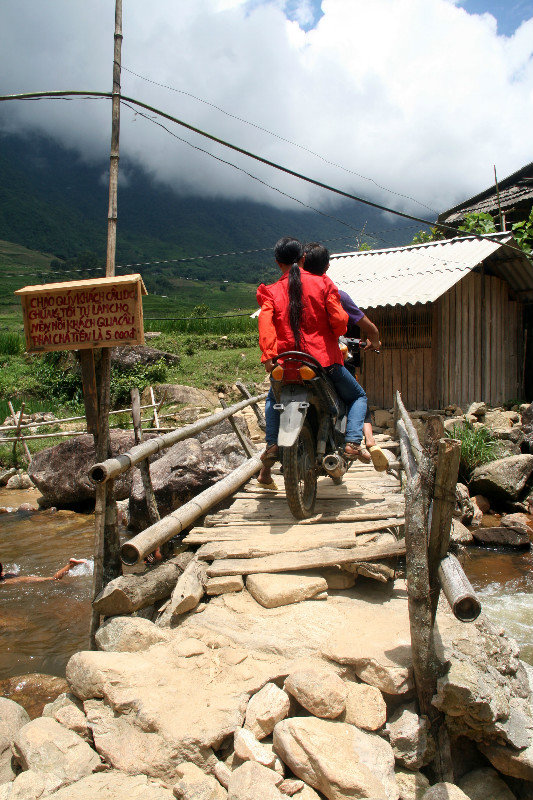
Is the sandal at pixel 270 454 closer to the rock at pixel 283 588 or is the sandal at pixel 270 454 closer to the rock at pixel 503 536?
the rock at pixel 283 588

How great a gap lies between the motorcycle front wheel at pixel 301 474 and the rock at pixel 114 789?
7.38ft

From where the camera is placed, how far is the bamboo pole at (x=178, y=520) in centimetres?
362

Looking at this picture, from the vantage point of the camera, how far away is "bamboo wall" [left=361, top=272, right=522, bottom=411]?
33.5ft

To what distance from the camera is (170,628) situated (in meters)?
3.46

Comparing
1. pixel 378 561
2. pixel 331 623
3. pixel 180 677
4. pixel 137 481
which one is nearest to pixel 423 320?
pixel 137 481

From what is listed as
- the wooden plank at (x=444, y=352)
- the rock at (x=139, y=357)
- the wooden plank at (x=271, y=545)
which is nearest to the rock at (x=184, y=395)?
the rock at (x=139, y=357)

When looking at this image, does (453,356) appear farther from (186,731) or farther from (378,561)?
(186,731)

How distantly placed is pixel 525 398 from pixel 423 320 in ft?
11.9

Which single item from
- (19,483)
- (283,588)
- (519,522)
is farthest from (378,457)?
(19,483)

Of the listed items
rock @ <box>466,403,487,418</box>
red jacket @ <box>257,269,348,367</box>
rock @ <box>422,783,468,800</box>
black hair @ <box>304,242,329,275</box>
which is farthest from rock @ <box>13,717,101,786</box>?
rock @ <box>466,403,487,418</box>

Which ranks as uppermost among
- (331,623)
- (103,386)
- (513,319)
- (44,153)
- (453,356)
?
(44,153)

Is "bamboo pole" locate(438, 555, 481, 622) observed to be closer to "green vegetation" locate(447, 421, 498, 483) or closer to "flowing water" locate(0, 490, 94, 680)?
"flowing water" locate(0, 490, 94, 680)

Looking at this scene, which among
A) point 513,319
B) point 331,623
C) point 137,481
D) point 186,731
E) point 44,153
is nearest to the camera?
point 186,731

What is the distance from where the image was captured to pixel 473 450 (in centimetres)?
944
